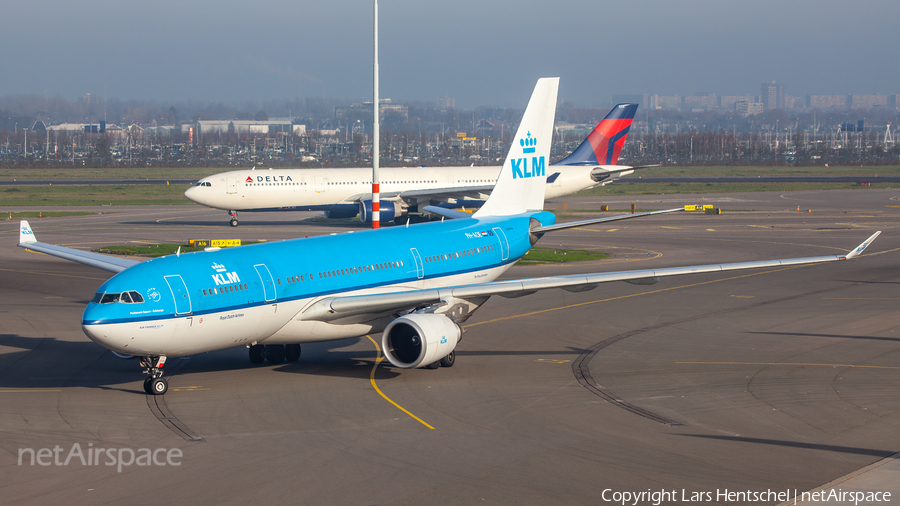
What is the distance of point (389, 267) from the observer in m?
28.0

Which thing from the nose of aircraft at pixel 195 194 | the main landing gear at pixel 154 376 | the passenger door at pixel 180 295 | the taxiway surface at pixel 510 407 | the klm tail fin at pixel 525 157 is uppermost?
the klm tail fin at pixel 525 157

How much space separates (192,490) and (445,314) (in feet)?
36.1

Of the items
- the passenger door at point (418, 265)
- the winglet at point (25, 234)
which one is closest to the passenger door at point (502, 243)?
the passenger door at point (418, 265)

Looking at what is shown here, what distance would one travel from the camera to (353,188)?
7275 centimetres

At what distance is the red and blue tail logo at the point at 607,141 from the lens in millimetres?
79562

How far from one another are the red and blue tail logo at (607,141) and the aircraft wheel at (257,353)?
184ft

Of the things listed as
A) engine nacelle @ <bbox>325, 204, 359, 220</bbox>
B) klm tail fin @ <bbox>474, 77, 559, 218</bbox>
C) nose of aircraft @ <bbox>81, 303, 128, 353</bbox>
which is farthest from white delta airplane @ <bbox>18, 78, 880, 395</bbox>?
engine nacelle @ <bbox>325, 204, 359, 220</bbox>

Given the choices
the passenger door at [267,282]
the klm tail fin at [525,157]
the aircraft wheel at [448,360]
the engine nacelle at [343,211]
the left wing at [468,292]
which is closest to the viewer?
the passenger door at [267,282]

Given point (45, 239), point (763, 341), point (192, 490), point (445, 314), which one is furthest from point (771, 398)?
point (45, 239)

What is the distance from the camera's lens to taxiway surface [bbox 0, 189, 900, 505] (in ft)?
55.1

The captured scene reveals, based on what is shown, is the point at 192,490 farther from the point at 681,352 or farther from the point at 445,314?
the point at 681,352

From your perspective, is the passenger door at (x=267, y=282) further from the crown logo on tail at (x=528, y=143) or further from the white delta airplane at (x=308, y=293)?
the crown logo on tail at (x=528, y=143)

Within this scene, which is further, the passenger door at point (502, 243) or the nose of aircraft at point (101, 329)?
the passenger door at point (502, 243)

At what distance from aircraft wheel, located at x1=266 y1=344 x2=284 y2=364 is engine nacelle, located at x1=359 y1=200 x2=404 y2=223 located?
4096cm
